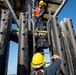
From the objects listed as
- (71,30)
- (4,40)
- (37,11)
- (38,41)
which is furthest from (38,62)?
(37,11)

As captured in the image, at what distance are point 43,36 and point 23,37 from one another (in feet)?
3.25

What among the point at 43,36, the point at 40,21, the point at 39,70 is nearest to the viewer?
the point at 39,70

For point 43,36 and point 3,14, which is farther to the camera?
point 43,36

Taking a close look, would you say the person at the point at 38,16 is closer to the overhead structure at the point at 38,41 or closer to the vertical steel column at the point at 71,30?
the overhead structure at the point at 38,41

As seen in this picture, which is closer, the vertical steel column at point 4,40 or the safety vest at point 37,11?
the vertical steel column at point 4,40

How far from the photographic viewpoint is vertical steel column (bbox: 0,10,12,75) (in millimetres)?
4129

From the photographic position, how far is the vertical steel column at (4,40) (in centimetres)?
413

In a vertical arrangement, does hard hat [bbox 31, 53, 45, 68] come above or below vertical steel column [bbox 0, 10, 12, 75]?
below

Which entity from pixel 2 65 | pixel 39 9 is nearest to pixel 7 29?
pixel 2 65

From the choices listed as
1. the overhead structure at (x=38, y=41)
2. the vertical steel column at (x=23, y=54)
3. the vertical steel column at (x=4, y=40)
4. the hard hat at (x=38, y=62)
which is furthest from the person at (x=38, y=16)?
the hard hat at (x=38, y=62)

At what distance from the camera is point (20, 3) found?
33.0 feet

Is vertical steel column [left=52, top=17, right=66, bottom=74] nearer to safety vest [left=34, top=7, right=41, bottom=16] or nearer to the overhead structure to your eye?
the overhead structure

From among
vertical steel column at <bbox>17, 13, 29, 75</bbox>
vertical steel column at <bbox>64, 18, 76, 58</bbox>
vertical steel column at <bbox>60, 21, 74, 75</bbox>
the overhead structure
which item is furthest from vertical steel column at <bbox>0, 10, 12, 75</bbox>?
vertical steel column at <bbox>64, 18, 76, 58</bbox>

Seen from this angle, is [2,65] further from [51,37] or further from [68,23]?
[68,23]
